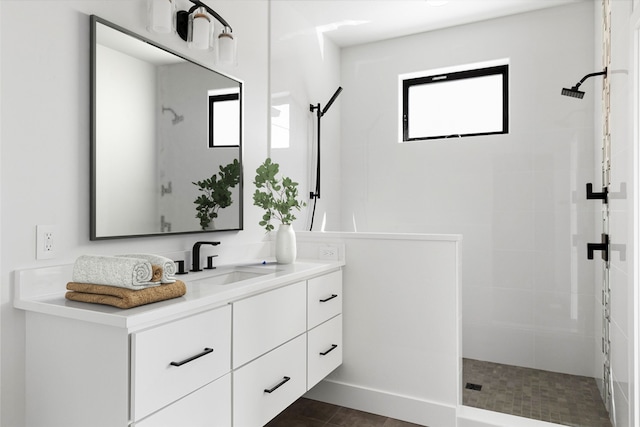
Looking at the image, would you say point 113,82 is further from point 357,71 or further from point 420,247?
point 357,71

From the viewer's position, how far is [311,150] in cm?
313

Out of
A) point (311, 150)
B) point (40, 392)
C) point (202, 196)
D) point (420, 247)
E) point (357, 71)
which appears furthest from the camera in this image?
point (357, 71)

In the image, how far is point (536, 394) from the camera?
2.46m

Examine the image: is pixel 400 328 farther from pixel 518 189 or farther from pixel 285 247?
pixel 518 189

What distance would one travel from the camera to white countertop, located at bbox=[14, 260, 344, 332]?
1.16 metres

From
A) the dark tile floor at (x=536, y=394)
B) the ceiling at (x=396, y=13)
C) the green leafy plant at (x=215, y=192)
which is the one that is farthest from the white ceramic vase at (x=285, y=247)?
the ceiling at (x=396, y=13)

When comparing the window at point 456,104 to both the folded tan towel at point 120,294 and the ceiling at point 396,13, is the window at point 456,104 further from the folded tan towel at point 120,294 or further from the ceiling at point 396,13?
the folded tan towel at point 120,294

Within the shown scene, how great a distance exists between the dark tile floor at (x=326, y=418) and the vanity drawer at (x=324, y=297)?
1.75 ft

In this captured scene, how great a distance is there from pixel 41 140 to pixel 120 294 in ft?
2.01

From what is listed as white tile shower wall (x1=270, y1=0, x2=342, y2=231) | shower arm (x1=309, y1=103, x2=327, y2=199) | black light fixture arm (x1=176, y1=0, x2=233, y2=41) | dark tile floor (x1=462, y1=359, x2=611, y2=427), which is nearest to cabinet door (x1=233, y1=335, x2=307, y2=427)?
dark tile floor (x1=462, y1=359, x2=611, y2=427)

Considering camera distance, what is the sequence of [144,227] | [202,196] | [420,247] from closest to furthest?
[144,227], [202,196], [420,247]

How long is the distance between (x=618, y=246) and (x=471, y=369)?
1.33 m

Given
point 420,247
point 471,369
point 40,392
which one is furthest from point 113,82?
point 471,369

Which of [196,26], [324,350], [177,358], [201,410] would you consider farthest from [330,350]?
[196,26]
